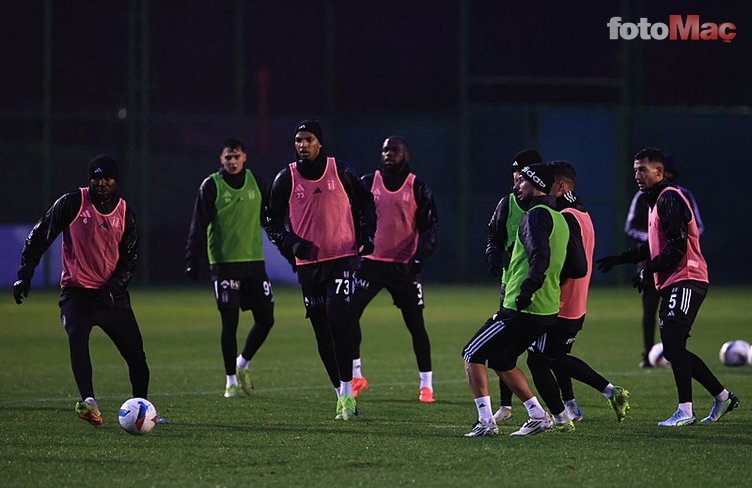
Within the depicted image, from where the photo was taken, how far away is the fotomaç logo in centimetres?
3155

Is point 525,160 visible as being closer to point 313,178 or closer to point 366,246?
point 366,246

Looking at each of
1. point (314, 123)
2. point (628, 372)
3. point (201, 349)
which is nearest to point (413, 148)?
point (201, 349)

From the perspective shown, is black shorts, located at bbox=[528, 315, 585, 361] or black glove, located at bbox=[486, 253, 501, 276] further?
black glove, located at bbox=[486, 253, 501, 276]

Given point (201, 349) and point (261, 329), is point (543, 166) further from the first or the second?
point (201, 349)

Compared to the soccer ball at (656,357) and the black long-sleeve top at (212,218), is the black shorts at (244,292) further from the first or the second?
the soccer ball at (656,357)

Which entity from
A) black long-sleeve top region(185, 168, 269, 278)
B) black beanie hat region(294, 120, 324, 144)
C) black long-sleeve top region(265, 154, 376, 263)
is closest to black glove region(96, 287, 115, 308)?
black long-sleeve top region(265, 154, 376, 263)

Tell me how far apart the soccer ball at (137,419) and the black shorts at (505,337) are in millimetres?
2311

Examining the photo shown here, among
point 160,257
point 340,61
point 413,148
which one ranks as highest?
point 340,61

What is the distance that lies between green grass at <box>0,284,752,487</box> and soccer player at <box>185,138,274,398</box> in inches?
27.0

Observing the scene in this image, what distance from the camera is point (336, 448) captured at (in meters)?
9.47

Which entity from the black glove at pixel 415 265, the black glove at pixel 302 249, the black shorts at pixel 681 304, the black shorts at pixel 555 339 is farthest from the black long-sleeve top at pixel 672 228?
the black glove at pixel 415 265

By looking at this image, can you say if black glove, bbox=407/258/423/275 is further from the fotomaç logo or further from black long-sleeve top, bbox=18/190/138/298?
the fotomaç logo

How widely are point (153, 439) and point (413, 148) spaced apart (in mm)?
23203

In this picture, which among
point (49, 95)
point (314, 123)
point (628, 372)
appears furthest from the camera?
point (49, 95)
